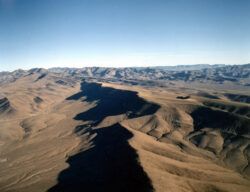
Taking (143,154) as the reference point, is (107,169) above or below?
below

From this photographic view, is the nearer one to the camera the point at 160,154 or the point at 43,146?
the point at 160,154

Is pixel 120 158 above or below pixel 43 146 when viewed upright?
above

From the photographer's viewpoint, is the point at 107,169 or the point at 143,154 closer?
the point at 107,169

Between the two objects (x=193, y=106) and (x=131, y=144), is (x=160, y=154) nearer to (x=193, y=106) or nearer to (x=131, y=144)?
(x=131, y=144)

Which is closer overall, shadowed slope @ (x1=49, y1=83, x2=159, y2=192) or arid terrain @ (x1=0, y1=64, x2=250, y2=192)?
shadowed slope @ (x1=49, y1=83, x2=159, y2=192)

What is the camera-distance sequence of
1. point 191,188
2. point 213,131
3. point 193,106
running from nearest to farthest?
point 191,188, point 213,131, point 193,106

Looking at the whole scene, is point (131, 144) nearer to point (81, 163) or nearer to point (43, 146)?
point (81, 163)

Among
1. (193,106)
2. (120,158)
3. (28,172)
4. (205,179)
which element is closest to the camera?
(205,179)

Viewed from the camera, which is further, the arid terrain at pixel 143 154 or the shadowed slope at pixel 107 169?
the arid terrain at pixel 143 154

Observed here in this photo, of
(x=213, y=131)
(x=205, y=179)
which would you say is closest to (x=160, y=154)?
(x=205, y=179)
